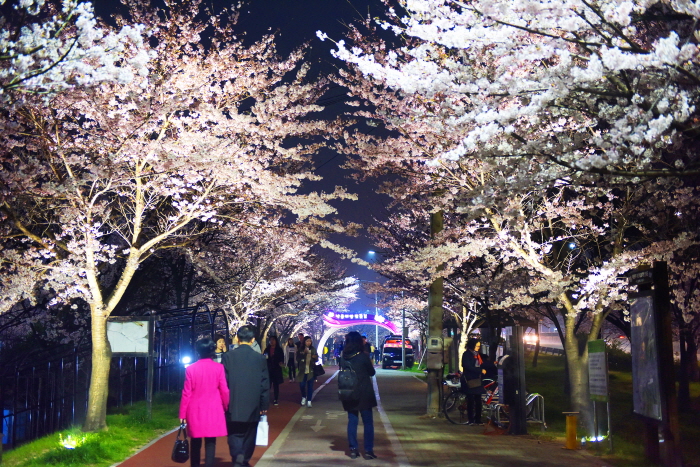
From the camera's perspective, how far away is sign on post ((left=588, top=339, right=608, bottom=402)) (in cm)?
1071

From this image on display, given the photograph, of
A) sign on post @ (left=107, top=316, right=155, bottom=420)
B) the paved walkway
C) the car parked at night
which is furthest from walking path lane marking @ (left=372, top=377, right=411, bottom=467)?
the car parked at night

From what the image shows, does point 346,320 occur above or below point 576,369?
above

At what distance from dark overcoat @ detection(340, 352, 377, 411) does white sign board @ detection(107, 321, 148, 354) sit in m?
5.22

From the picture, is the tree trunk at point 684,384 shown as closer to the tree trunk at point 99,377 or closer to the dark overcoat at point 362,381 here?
the dark overcoat at point 362,381

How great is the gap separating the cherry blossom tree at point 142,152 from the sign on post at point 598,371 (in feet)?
20.7

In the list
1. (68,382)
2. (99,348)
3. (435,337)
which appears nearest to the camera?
(99,348)

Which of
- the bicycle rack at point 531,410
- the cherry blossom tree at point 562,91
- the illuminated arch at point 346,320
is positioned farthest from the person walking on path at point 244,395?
the illuminated arch at point 346,320

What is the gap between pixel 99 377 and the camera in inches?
511

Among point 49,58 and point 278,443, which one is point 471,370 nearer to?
point 278,443

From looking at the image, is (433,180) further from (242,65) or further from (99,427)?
(99,427)

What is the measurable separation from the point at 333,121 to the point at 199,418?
33.2ft

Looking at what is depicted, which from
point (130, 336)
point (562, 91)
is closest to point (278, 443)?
point (130, 336)

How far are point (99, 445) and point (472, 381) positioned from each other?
7984mm

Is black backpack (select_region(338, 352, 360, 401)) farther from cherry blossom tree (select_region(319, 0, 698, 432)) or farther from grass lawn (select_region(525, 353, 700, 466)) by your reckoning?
grass lawn (select_region(525, 353, 700, 466))
